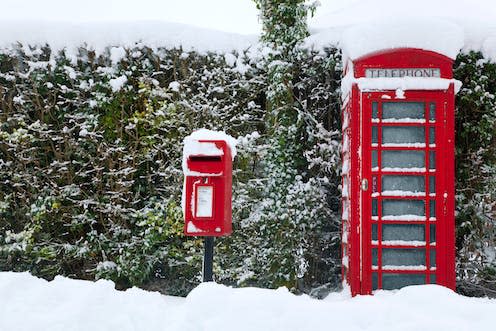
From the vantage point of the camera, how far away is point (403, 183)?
5301 mm

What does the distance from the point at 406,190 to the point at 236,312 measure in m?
2.53

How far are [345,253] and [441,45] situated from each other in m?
2.32

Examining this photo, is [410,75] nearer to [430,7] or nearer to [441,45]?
[441,45]

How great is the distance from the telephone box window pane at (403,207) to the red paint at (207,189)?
170cm

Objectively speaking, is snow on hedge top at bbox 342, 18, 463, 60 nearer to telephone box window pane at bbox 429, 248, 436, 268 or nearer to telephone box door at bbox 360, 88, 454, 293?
telephone box door at bbox 360, 88, 454, 293

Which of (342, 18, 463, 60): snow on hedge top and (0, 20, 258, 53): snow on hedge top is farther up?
(0, 20, 258, 53): snow on hedge top

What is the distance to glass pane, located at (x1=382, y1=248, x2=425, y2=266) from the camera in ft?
17.3

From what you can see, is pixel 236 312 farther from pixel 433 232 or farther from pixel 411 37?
pixel 411 37

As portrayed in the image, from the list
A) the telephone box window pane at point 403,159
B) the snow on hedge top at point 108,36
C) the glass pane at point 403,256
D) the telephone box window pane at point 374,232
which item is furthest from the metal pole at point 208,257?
the snow on hedge top at point 108,36

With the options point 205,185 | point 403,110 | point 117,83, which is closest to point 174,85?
point 117,83

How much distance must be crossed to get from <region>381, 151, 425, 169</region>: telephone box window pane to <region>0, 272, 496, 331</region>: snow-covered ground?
1770 millimetres

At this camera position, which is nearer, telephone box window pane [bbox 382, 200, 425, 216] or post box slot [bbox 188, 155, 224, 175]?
post box slot [bbox 188, 155, 224, 175]

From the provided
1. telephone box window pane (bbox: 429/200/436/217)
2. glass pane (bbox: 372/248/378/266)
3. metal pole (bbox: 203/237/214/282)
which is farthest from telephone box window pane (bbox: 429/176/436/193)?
metal pole (bbox: 203/237/214/282)

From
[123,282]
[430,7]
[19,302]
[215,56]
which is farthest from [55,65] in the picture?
[430,7]
